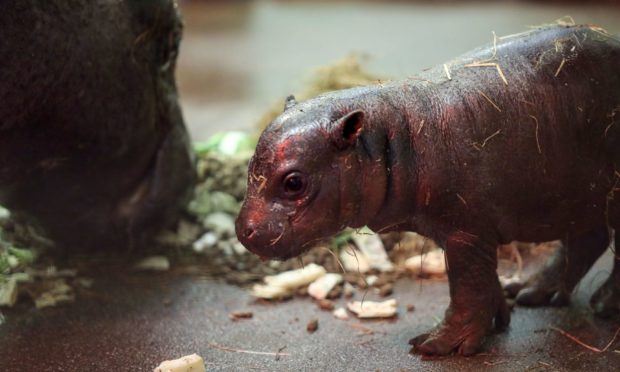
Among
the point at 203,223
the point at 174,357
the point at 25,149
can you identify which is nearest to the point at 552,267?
the point at 174,357

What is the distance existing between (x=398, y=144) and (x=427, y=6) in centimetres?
1053

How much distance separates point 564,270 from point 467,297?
0.81 meters

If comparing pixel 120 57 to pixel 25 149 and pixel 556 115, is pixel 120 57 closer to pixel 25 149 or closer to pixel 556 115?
pixel 25 149

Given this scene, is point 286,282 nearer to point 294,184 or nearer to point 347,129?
point 294,184

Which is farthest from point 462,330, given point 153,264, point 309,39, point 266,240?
point 309,39

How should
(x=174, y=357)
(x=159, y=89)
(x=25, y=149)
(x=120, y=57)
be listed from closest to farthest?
(x=174, y=357) → (x=25, y=149) → (x=120, y=57) → (x=159, y=89)

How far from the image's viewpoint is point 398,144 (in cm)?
313

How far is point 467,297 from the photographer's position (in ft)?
10.7

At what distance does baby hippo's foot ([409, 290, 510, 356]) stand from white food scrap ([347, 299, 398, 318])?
494 mm

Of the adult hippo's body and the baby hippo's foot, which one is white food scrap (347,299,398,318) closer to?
the baby hippo's foot

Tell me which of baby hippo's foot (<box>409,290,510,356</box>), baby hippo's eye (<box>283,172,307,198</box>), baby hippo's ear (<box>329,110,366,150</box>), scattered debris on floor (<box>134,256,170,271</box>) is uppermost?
baby hippo's ear (<box>329,110,366,150</box>)

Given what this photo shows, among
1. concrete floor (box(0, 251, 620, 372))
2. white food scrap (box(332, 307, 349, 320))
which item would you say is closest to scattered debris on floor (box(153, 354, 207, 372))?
concrete floor (box(0, 251, 620, 372))

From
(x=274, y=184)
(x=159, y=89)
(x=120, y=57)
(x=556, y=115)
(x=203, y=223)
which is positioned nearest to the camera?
(x=274, y=184)

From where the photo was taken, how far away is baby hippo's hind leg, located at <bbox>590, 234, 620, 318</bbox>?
12.0 feet
